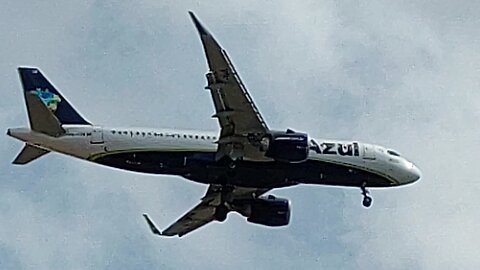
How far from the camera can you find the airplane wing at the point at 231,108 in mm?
72688

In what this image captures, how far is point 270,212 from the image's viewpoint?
8925 cm

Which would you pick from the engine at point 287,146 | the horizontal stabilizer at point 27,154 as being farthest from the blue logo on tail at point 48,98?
the engine at point 287,146

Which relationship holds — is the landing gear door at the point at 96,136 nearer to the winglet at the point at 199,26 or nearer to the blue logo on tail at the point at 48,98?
the blue logo on tail at the point at 48,98

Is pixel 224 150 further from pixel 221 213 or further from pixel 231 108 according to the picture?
pixel 221 213

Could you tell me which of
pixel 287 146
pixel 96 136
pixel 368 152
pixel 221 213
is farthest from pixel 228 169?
pixel 368 152

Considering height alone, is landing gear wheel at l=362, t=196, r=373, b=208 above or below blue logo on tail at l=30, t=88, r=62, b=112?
below

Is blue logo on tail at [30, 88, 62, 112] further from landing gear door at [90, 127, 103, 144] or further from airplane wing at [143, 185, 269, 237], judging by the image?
airplane wing at [143, 185, 269, 237]

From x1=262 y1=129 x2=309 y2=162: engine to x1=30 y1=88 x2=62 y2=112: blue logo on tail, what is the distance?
553 inches

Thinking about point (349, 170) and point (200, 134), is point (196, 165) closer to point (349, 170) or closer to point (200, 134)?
point (200, 134)

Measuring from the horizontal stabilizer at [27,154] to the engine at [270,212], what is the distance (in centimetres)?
1629

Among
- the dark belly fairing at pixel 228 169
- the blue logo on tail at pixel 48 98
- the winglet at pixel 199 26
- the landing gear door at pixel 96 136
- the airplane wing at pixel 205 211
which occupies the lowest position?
the airplane wing at pixel 205 211

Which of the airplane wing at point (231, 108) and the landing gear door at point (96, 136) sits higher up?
the airplane wing at point (231, 108)

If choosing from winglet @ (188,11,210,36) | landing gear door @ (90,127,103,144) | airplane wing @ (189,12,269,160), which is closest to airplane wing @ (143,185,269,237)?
airplane wing @ (189,12,269,160)

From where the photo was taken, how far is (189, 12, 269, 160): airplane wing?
72.7 metres
